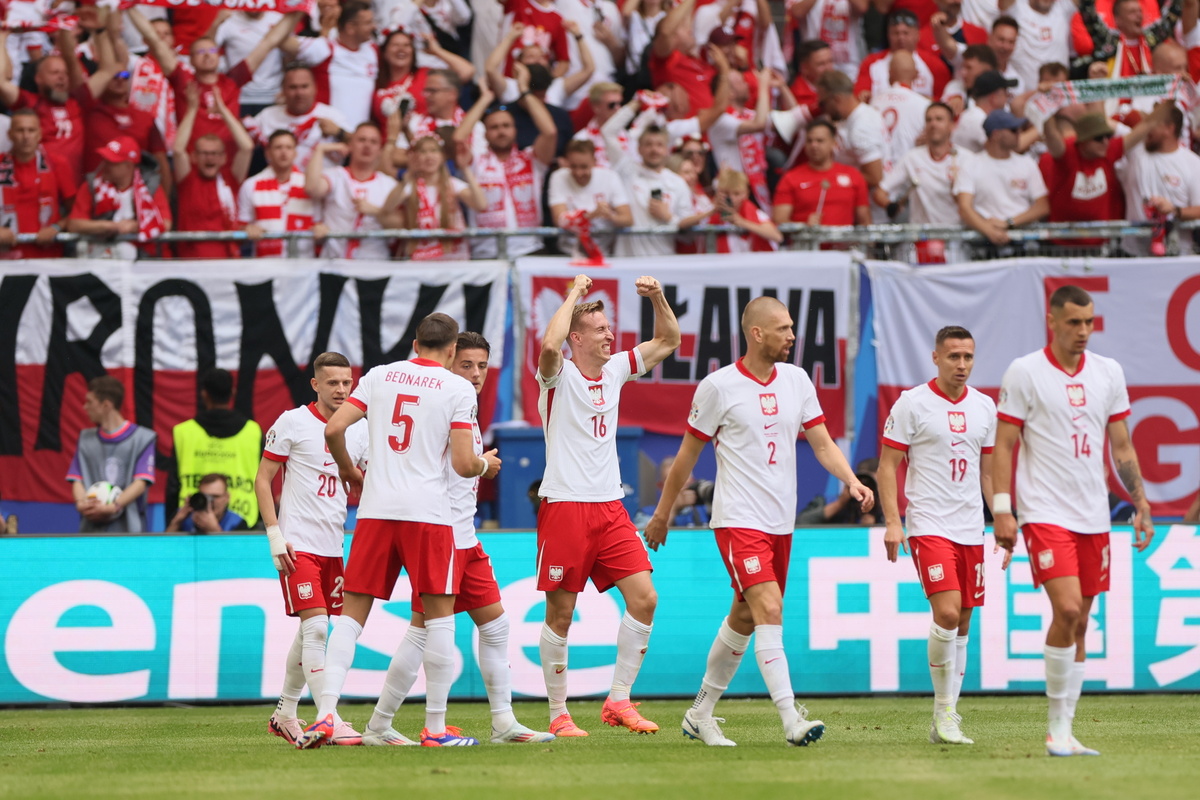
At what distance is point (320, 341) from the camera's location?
1578 cm

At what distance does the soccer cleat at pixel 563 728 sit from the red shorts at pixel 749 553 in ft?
4.71

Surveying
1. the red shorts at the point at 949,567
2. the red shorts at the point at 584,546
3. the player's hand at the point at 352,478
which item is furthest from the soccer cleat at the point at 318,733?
the red shorts at the point at 949,567

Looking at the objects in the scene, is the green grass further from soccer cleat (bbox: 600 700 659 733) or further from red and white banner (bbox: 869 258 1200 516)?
red and white banner (bbox: 869 258 1200 516)

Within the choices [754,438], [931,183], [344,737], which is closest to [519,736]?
[344,737]

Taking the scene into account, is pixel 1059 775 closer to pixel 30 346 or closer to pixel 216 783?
pixel 216 783

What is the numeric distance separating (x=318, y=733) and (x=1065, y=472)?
458 cm

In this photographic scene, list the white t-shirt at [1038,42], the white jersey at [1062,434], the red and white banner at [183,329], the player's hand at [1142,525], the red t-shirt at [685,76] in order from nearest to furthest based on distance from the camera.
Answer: the white jersey at [1062,434]
the player's hand at [1142,525]
the red and white banner at [183,329]
the red t-shirt at [685,76]
the white t-shirt at [1038,42]

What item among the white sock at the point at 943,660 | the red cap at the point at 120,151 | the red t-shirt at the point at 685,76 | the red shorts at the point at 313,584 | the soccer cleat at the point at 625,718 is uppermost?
the red t-shirt at the point at 685,76

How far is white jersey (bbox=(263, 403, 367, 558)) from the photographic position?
9.63 m

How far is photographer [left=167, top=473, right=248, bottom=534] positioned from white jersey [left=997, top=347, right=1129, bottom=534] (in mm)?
7408

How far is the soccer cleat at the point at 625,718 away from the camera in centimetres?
970

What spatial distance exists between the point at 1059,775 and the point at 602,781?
221 centimetres

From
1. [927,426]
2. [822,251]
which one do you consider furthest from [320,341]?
[927,426]

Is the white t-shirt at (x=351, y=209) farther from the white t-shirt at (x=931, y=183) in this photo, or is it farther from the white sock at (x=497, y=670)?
the white sock at (x=497, y=670)
